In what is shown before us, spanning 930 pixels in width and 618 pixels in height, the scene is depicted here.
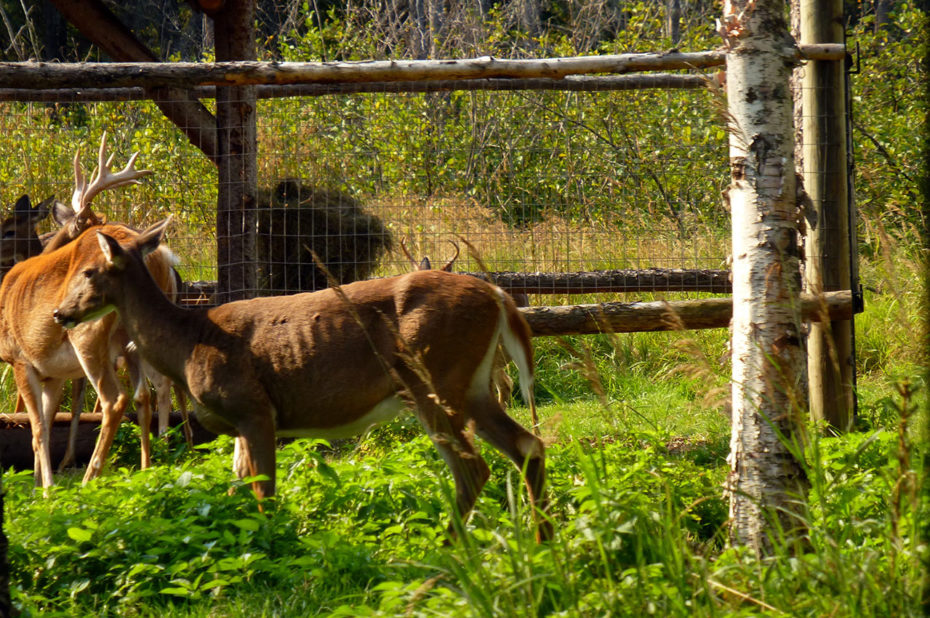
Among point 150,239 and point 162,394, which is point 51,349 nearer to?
point 162,394

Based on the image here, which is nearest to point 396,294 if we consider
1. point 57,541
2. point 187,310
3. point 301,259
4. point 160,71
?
point 187,310

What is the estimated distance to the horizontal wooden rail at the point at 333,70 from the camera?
20.3 feet

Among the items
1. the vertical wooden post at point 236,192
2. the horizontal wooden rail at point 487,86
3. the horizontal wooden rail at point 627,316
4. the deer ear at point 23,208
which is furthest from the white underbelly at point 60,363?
the horizontal wooden rail at point 627,316

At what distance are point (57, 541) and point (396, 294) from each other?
6.24 feet

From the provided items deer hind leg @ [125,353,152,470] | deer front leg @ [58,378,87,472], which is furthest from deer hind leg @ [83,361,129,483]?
Result: deer front leg @ [58,378,87,472]

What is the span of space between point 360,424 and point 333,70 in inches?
85.7

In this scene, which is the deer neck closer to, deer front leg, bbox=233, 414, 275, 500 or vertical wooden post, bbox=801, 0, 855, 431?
deer front leg, bbox=233, 414, 275, 500

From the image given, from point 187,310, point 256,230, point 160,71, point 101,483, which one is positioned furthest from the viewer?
point 256,230

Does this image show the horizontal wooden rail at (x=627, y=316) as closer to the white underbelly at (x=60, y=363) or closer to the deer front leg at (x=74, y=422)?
the white underbelly at (x=60, y=363)

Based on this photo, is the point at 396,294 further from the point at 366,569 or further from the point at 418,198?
the point at 418,198

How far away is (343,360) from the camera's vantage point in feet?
17.1

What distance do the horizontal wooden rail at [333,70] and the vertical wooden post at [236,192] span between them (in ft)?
1.57

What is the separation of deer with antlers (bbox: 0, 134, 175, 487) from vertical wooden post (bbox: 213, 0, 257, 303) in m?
0.40

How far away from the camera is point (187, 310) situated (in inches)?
225
